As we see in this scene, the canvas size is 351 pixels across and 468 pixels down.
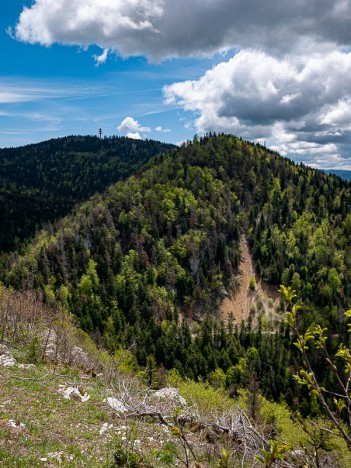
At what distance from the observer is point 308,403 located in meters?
97.5

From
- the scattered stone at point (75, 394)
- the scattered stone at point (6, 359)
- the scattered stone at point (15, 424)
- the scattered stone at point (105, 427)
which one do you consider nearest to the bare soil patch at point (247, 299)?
the scattered stone at point (6, 359)

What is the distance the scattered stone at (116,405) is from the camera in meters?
24.1

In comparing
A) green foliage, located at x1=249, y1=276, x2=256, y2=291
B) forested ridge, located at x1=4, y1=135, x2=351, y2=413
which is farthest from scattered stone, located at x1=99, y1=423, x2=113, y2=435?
green foliage, located at x1=249, y1=276, x2=256, y2=291

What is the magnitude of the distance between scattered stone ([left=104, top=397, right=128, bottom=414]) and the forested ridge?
72045 mm

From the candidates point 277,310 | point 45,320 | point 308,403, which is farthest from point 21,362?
point 277,310

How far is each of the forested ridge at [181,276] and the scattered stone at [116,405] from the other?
7204 cm

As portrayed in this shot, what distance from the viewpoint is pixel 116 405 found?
985 inches

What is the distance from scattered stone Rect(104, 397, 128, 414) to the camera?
2407cm

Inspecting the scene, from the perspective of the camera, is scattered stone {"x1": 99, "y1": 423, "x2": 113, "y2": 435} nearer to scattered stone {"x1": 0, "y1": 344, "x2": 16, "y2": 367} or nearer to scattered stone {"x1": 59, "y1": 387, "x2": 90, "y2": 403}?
scattered stone {"x1": 59, "y1": 387, "x2": 90, "y2": 403}

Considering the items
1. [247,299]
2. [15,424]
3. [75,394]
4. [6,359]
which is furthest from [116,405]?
[247,299]

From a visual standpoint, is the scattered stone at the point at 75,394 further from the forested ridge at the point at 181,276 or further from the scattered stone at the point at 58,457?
the forested ridge at the point at 181,276

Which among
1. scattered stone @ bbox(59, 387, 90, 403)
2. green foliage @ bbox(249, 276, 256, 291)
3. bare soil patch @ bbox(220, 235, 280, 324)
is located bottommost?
bare soil patch @ bbox(220, 235, 280, 324)

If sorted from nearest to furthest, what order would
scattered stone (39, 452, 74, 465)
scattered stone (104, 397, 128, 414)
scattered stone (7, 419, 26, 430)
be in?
scattered stone (39, 452, 74, 465), scattered stone (7, 419, 26, 430), scattered stone (104, 397, 128, 414)

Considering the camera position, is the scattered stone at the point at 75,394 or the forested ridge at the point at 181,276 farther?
the forested ridge at the point at 181,276
